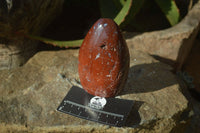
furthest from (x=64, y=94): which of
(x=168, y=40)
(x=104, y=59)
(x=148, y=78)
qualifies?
(x=168, y=40)

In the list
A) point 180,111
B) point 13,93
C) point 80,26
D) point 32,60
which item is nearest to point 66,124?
point 13,93

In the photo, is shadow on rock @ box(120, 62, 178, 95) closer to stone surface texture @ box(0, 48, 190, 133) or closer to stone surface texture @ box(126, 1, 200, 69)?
stone surface texture @ box(0, 48, 190, 133)

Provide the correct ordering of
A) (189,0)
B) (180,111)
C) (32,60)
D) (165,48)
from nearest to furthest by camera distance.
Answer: (180,111)
(32,60)
(165,48)
(189,0)

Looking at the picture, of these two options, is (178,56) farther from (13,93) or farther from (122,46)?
(13,93)

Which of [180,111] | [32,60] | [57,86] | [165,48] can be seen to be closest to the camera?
[180,111]

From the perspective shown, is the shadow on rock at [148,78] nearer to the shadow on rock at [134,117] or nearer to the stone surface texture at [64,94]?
the stone surface texture at [64,94]
